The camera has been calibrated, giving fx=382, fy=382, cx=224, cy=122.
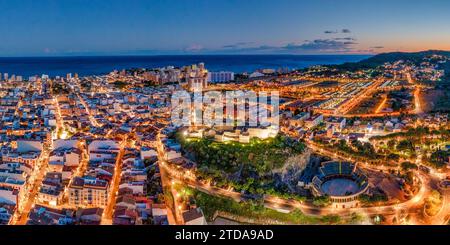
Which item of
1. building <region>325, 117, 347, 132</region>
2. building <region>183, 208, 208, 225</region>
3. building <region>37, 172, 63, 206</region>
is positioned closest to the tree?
building <region>325, 117, 347, 132</region>

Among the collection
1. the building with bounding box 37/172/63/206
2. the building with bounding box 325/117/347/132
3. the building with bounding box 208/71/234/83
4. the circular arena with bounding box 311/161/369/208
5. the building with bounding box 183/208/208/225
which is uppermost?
the building with bounding box 208/71/234/83

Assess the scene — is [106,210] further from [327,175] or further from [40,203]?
[327,175]

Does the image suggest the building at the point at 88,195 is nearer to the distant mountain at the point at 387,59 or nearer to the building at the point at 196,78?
the building at the point at 196,78

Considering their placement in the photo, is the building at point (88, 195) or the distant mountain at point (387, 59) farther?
the distant mountain at point (387, 59)

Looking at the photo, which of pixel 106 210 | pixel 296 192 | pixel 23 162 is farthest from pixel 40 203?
pixel 296 192

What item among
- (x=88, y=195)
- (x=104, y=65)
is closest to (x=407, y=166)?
(x=88, y=195)

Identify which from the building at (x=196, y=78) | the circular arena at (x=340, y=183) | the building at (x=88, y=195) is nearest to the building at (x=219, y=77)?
the building at (x=196, y=78)

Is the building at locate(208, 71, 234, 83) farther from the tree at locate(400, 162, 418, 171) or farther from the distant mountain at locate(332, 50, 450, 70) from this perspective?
the tree at locate(400, 162, 418, 171)

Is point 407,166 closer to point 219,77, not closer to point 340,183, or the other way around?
point 340,183
